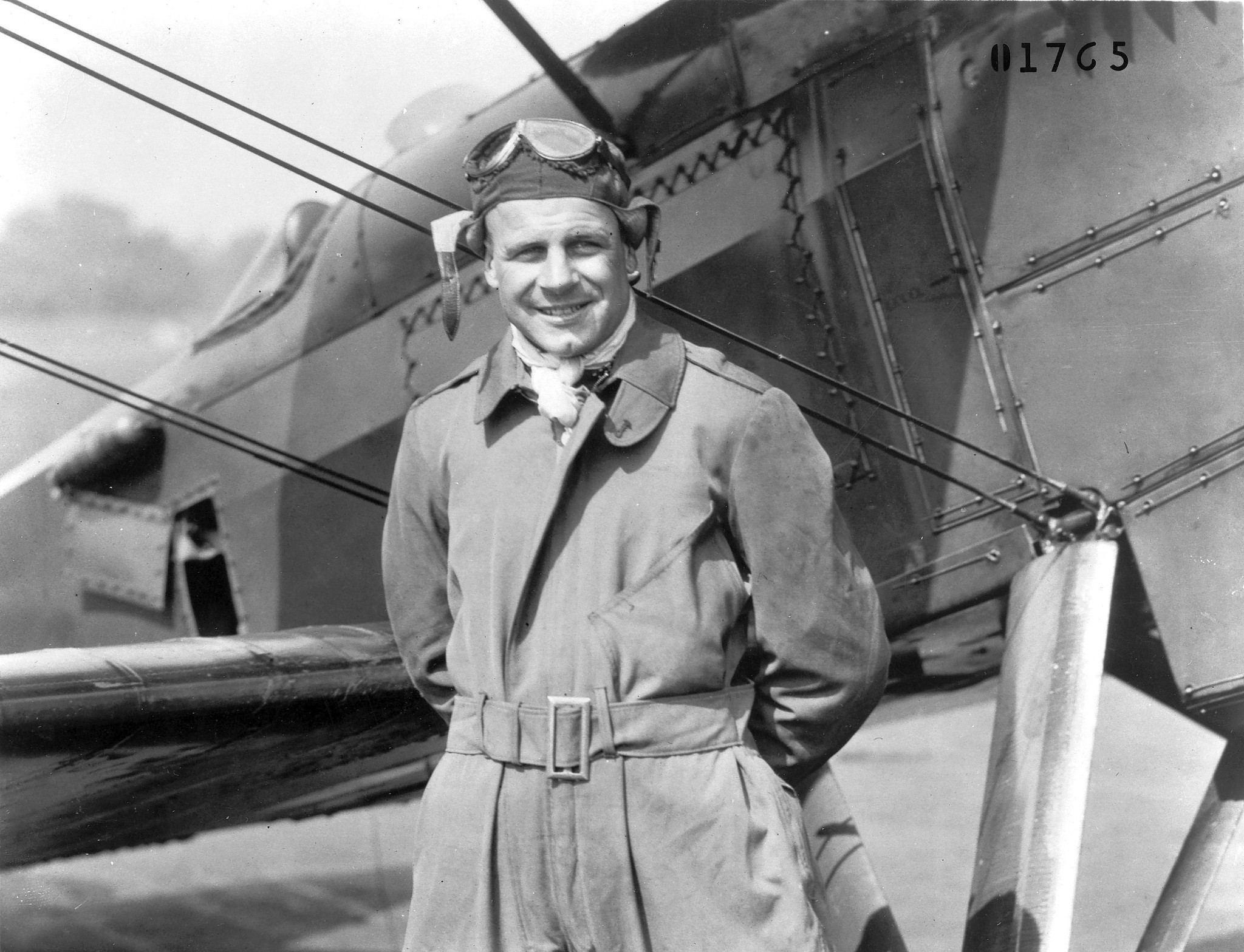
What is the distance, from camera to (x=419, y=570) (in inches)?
79.8

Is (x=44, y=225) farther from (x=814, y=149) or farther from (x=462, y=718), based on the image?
(x=462, y=718)

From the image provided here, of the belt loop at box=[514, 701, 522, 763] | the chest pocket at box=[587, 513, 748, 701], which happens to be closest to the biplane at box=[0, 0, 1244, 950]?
the chest pocket at box=[587, 513, 748, 701]

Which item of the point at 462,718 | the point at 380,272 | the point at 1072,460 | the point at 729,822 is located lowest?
the point at 729,822

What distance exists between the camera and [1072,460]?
359cm

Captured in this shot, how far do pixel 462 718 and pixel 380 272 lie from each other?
277 centimetres

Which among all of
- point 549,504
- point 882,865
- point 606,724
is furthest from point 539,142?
point 882,865

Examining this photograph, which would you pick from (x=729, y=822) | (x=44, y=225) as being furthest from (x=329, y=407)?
(x=729, y=822)

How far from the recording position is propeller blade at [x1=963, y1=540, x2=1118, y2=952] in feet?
7.80

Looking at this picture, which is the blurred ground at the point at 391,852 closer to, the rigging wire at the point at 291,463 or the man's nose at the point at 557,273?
the rigging wire at the point at 291,463

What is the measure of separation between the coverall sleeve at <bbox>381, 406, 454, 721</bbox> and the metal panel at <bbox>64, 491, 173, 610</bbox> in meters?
3.02

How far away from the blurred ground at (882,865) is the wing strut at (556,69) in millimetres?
2650

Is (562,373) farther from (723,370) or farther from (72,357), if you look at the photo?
(72,357)

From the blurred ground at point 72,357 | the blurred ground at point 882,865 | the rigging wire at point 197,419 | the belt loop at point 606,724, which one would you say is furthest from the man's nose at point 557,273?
the blurred ground at point 72,357

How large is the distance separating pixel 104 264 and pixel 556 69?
4.00 meters
